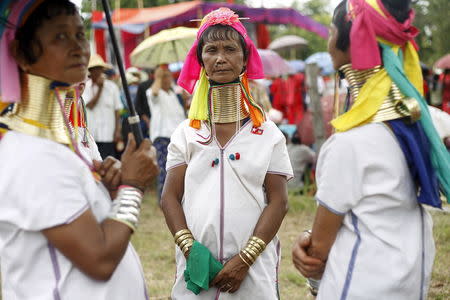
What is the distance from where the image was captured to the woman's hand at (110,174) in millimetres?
2229

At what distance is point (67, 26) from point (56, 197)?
68 centimetres

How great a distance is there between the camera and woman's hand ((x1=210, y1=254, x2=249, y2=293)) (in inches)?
114

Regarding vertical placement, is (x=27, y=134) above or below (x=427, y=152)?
above

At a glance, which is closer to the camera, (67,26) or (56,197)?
(56,197)

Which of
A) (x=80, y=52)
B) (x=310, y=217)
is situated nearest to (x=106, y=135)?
(x=310, y=217)

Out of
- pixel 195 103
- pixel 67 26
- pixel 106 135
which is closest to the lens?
pixel 67 26

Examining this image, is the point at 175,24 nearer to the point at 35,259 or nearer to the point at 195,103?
the point at 195,103

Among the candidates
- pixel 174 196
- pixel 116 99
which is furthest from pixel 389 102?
pixel 116 99

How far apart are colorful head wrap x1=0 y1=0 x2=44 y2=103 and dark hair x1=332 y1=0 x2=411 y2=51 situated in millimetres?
1248

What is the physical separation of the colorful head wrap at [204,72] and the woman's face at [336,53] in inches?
31.8

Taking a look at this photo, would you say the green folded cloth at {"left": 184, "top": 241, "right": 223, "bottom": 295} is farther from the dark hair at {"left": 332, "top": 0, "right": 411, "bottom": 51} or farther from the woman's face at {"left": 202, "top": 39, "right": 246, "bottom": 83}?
the dark hair at {"left": 332, "top": 0, "right": 411, "bottom": 51}

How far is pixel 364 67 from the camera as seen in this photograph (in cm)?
216

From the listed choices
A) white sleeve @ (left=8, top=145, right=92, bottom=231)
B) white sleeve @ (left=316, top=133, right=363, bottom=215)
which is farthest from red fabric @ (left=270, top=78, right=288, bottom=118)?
white sleeve @ (left=8, top=145, right=92, bottom=231)

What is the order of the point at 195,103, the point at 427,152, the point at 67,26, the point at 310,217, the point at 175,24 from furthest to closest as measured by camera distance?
the point at 175,24, the point at 310,217, the point at 195,103, the point at 427,152, the point at 67,26
